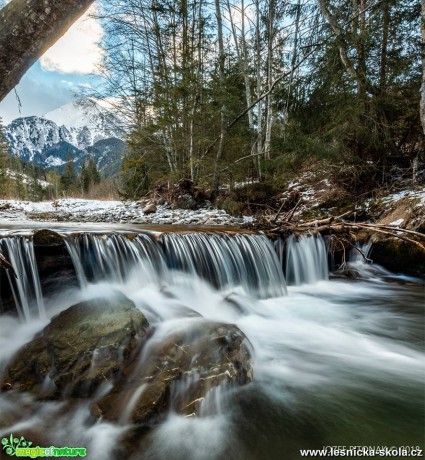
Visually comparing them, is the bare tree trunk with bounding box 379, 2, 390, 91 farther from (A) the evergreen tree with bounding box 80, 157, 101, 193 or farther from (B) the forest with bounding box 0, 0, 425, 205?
(A) the evergreen tree with bounding box 80, 157, 101, 193

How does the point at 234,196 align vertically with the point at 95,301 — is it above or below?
above

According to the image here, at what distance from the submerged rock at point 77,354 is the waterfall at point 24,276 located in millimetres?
973

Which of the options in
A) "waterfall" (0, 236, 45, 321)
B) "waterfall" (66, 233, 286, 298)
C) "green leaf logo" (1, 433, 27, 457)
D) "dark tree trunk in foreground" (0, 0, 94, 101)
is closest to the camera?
"dark tree trunk in foreground" (0, 0, 94, 101)

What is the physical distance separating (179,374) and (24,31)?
2336 mm

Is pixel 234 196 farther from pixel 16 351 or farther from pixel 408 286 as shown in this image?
pixel 16 351

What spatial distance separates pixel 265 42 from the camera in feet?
44.2

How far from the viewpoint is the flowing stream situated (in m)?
2.01

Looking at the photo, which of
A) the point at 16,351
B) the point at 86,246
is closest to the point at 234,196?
the point at 86,246

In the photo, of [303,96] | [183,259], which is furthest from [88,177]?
[183,259]

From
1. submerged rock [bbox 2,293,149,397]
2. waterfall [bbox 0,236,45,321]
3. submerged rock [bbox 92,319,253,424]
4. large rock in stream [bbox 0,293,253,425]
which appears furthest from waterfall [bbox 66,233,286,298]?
submerged rock [bbox 92,319,253,424]

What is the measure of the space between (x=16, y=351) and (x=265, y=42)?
15.5m

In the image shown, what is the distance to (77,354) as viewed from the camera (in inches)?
94.4

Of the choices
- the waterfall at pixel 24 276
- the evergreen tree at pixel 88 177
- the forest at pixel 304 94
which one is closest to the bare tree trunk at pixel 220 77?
the forest at pixel 304 94

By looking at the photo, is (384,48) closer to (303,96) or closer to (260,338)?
(303,96)
